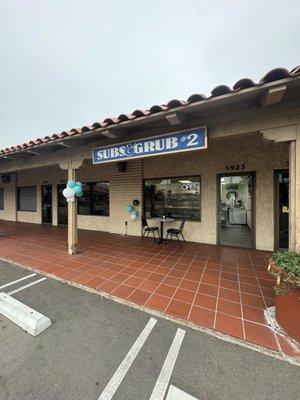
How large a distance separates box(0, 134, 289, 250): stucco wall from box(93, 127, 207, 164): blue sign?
109 inches

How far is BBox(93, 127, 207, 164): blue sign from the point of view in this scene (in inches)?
124

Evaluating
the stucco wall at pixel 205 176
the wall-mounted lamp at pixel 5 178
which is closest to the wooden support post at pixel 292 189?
the stucco wall at pixel 205 176

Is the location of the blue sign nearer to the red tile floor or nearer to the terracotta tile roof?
the terracotta tile roof

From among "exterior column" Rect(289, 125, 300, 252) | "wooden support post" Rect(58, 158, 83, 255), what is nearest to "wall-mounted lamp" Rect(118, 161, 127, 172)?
"wooden support post" Rect(58, 158, 83, 255)

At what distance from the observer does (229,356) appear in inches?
75.2

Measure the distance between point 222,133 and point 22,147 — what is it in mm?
4739

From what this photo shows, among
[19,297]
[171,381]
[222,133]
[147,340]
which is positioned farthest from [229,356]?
[19,297]

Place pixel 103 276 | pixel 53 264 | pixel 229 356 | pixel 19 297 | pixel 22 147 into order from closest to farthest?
1. pixel 229 356
2. pixel 19 297
3. pixel 103 276
4. pixel 53 264
5. pixel 22 147

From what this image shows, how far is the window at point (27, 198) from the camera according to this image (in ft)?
34.4

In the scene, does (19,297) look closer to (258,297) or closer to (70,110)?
(258,297)

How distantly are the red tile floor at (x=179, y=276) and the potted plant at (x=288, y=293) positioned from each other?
17 cm

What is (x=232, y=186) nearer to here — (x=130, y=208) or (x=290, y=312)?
(x=130, y=208)

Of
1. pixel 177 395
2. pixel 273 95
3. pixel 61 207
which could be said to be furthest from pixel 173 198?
pixel 61 207

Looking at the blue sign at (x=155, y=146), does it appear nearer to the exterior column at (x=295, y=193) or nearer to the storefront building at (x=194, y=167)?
the storefront building at (x=194, y=167)
